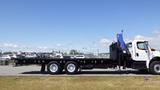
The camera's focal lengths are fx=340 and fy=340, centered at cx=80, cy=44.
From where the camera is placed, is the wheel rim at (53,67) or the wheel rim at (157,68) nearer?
the wheel rim at (157,68)

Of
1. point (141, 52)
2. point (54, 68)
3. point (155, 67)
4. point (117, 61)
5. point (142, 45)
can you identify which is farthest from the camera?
point (54, 68)

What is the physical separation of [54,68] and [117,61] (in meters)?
4.53

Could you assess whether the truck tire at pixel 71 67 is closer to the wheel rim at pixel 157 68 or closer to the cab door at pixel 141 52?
the cab door at pixel 141 52

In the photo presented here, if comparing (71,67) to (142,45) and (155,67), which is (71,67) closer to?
(142,45)

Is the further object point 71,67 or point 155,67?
point 71,67

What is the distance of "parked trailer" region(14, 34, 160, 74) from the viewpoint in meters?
23.5

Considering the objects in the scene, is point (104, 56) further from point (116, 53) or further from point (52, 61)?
point (52, 61)

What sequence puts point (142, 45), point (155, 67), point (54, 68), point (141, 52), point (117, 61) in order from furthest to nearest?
point (54, 68), point (117, 61), point (142, 45), point (141, 52), point (155, 67)

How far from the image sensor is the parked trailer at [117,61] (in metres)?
23.5

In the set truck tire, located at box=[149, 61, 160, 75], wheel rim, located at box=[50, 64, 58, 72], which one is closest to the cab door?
truck tire, located at box=[149, 61, 160, 75]

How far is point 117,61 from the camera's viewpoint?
24.2m

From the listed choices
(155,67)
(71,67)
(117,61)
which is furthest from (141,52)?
(71,67)

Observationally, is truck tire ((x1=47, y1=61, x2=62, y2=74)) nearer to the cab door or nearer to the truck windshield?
the cab door

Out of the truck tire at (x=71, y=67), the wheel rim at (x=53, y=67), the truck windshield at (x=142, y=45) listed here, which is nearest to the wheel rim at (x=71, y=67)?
the truck tire at (x=71, y=67)
